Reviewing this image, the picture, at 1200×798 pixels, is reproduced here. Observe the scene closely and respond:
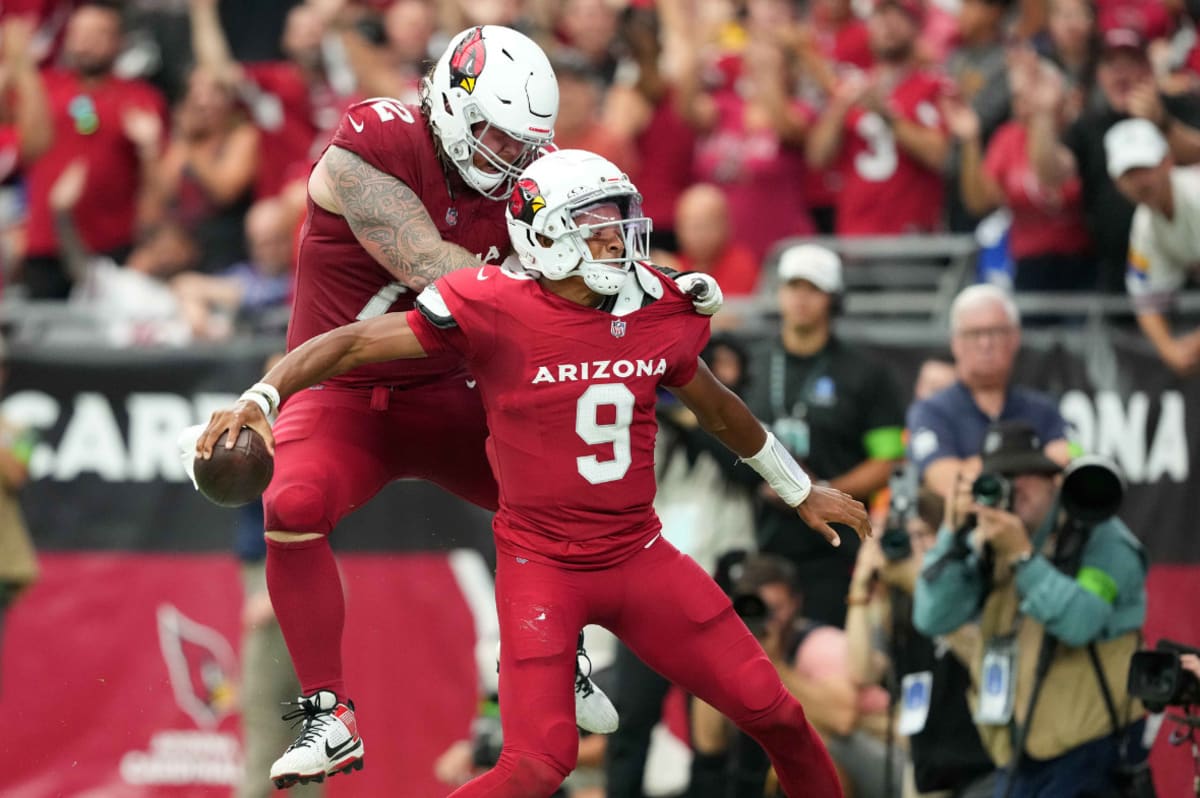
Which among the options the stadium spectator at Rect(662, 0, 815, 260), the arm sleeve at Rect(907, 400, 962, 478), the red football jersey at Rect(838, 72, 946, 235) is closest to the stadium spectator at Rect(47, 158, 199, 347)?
the stadium spectator at Rect(662, 0, 815, 260)

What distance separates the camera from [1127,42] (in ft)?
33.3

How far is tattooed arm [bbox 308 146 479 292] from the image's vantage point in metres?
6.50

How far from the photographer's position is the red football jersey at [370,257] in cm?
668

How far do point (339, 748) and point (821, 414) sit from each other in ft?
11.8

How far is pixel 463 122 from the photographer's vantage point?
6.48 metres

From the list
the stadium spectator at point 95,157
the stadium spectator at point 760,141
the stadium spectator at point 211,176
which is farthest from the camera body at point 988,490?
the stadium spectator at point 95,157

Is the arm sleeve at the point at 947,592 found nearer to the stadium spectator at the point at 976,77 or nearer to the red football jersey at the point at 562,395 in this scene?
the red football jersey at the point at 562,395

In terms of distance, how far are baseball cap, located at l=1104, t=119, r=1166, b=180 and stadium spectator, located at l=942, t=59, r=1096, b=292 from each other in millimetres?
879

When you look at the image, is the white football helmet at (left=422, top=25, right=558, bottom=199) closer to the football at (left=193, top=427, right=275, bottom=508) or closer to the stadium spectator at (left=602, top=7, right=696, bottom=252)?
the football at (left=193, top=427, right=275, bottom=508)

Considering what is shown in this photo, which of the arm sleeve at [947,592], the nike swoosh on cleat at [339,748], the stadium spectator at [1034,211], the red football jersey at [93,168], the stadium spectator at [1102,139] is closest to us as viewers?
the nike swoosh on cleat at [339,748]

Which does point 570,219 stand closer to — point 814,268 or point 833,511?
point 833,511

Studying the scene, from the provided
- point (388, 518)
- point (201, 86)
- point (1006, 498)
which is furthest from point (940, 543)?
point (201, 86)

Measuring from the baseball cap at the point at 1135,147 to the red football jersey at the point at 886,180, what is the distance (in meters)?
1.96

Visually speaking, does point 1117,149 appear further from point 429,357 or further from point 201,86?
point 201,86
